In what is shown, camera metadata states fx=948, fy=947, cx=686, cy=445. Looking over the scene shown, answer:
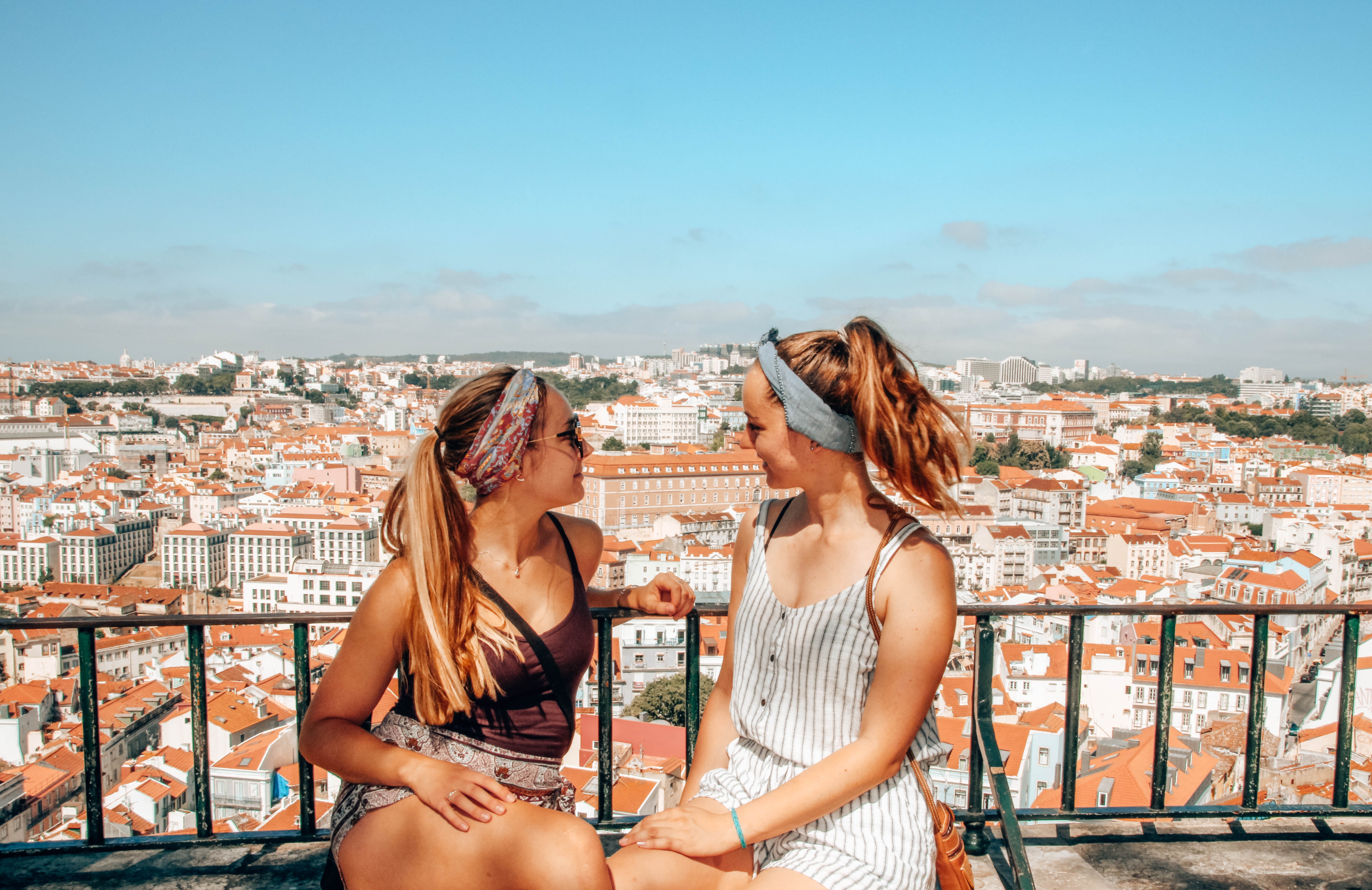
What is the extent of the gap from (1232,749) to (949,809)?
925cm

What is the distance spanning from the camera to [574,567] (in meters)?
1.34

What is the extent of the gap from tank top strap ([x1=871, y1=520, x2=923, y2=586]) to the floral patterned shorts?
1.62ft

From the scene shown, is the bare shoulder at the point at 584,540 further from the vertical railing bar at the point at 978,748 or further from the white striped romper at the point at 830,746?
the vertical railing bar at the point at 978,748

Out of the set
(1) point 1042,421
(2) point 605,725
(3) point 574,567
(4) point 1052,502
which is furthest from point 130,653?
(1) point 1042,421

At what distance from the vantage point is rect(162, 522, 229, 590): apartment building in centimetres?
3391

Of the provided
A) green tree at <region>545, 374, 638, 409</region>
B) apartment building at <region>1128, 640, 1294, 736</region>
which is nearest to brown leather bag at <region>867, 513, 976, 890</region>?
apartment building at <region>1128, 640, 1294, 736</region>

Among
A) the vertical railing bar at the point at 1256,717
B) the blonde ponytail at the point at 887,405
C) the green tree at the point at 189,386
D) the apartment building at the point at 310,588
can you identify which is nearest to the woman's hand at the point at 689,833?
the blonde ponytail at the point at 887,405

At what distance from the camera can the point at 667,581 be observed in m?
1.51

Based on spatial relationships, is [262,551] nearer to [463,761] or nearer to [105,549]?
[105,549]

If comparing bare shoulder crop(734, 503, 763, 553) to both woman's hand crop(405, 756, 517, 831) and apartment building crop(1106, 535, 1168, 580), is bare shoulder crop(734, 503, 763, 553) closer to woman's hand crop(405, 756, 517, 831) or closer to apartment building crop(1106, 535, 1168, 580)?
woman's hand crop(405, 756, 517, 831)

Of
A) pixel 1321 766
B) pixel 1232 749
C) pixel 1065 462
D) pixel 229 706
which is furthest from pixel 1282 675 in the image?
pixel 1065 462

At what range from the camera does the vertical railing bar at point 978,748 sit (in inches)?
65.4

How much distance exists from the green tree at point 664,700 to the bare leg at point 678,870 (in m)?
9.65

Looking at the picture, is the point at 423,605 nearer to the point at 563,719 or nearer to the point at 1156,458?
the point at 563,719
